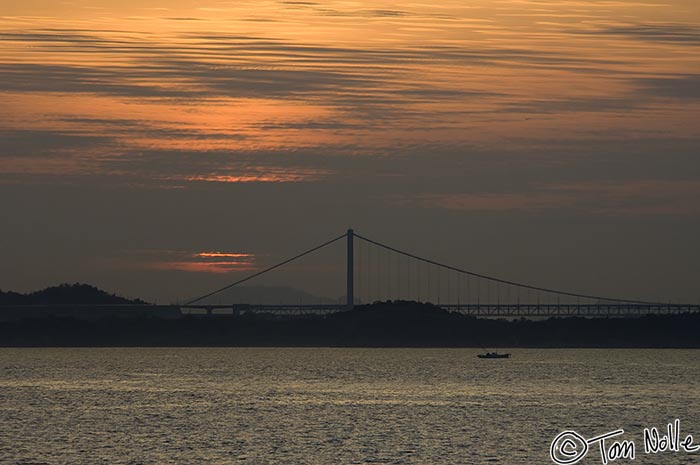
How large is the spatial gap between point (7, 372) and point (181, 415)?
6572 cm

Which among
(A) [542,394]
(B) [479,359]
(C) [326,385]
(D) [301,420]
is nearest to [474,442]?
(D) [301,420]

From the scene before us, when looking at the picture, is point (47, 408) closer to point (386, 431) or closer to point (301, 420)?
point (301, 420)

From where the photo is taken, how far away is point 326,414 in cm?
8138

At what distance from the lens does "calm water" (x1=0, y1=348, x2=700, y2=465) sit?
6069 centimetres

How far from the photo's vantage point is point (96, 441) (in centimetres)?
6556

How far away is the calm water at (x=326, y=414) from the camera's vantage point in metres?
60.7

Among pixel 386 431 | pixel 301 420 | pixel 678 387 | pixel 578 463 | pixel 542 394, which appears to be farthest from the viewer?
pixel 678 387
